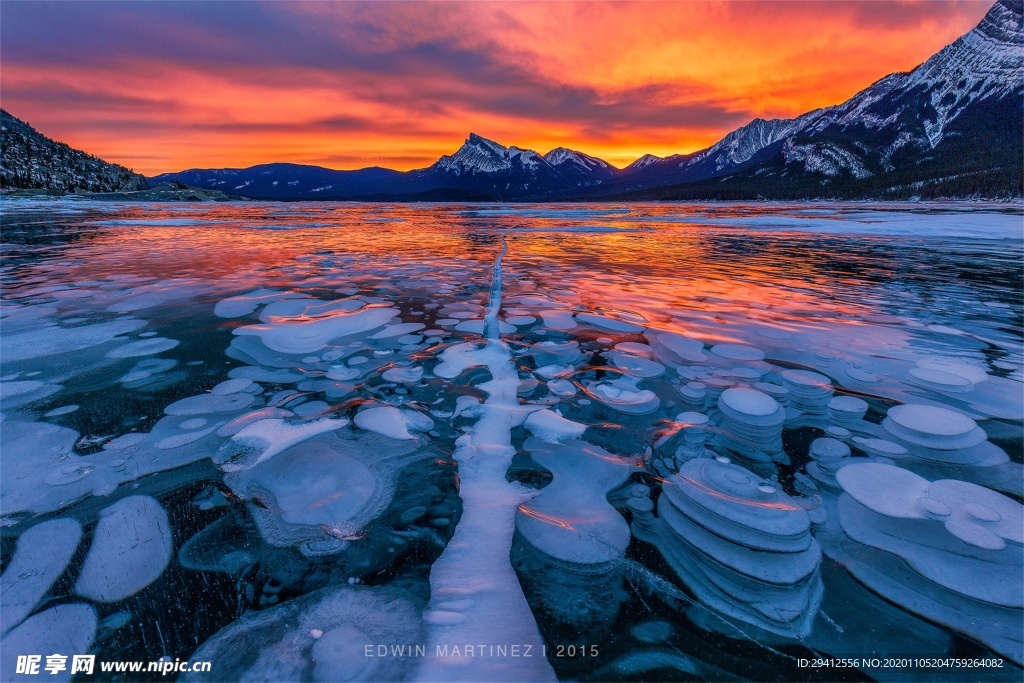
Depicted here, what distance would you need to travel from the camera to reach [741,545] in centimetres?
193

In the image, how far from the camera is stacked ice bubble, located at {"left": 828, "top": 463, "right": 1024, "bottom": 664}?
1671mm

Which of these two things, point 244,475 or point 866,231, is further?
point 866,231

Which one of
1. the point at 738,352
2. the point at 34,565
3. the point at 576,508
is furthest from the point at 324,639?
the point at 738,352

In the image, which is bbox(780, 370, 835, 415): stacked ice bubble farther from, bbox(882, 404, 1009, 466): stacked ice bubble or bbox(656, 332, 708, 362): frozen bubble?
bbox(656, 332, 708, 362): frozen bubble

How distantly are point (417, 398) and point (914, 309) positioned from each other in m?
7.02

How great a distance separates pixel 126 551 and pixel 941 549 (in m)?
3.75

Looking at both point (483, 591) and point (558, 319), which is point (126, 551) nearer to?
point (483, 591)

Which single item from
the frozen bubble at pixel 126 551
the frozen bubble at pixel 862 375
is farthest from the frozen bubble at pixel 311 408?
the frozen bubble at pixel 862 375

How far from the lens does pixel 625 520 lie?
216 cm

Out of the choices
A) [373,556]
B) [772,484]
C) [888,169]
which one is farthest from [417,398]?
[888,169]

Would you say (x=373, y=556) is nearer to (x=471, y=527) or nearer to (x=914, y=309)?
(x=471, y=527)

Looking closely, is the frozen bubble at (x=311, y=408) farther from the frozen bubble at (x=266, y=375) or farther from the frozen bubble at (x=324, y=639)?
the frozen bubble at (x=324, y=639)

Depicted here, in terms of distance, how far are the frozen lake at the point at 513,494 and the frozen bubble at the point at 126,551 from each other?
1cm

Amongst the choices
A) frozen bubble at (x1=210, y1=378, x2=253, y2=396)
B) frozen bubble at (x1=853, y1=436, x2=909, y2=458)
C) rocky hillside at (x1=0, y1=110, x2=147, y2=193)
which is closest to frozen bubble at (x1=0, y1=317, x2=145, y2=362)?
frozen bubble at (x1=210, y1=378, x2=253, y2=396)
